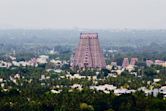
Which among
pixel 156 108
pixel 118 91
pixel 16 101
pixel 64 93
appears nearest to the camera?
pixel 156 108

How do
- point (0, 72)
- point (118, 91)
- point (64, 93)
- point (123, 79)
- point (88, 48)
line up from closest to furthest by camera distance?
point (64, 93) < point (118, 91) < point (123, 79) < point (0, 72) < point (88, 48)

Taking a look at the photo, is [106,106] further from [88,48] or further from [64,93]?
[88,48]

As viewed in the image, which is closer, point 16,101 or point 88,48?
point 16,101

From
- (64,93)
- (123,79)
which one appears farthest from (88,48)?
(64,93)

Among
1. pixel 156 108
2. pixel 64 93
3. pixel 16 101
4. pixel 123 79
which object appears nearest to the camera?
pixel 156 108

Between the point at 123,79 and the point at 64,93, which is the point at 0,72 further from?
the point at 64,93

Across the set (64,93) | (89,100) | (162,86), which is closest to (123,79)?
(162,86)
